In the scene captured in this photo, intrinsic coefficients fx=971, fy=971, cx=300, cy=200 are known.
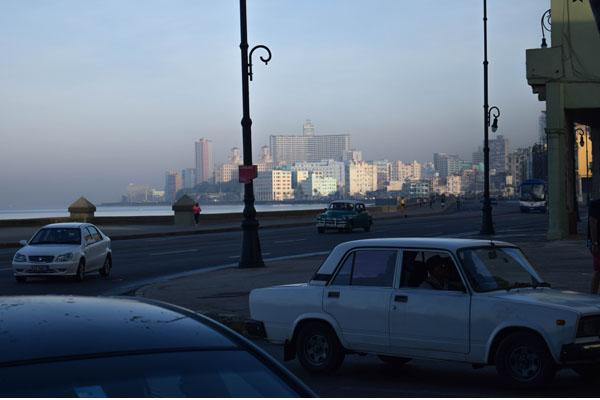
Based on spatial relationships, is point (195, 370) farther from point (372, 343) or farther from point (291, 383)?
point (372, 343)

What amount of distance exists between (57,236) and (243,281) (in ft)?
18.9

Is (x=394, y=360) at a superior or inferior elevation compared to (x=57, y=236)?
inferior

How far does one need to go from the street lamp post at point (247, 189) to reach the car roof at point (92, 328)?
19.9m

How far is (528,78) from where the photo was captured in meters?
34.2

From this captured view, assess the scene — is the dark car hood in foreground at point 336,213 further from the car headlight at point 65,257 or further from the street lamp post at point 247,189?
the car headlight at point 65,257

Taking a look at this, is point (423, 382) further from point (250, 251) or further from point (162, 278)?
point (250, 251)

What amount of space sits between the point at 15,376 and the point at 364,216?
162 feet

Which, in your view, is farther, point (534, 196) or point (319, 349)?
point (534, 196)

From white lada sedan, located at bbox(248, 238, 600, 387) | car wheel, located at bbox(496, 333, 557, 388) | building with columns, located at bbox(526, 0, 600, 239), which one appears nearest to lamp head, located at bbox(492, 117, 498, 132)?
building with columns, located at bbox(526, 0, 600, 239)

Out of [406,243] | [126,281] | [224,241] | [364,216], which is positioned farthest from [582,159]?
[406,243]

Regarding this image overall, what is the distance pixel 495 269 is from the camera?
9.95 meters

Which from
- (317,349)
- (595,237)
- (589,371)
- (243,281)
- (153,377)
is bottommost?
(243,281)

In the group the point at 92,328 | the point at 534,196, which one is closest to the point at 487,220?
the point at 92,328

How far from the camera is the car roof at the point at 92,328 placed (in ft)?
12.0
